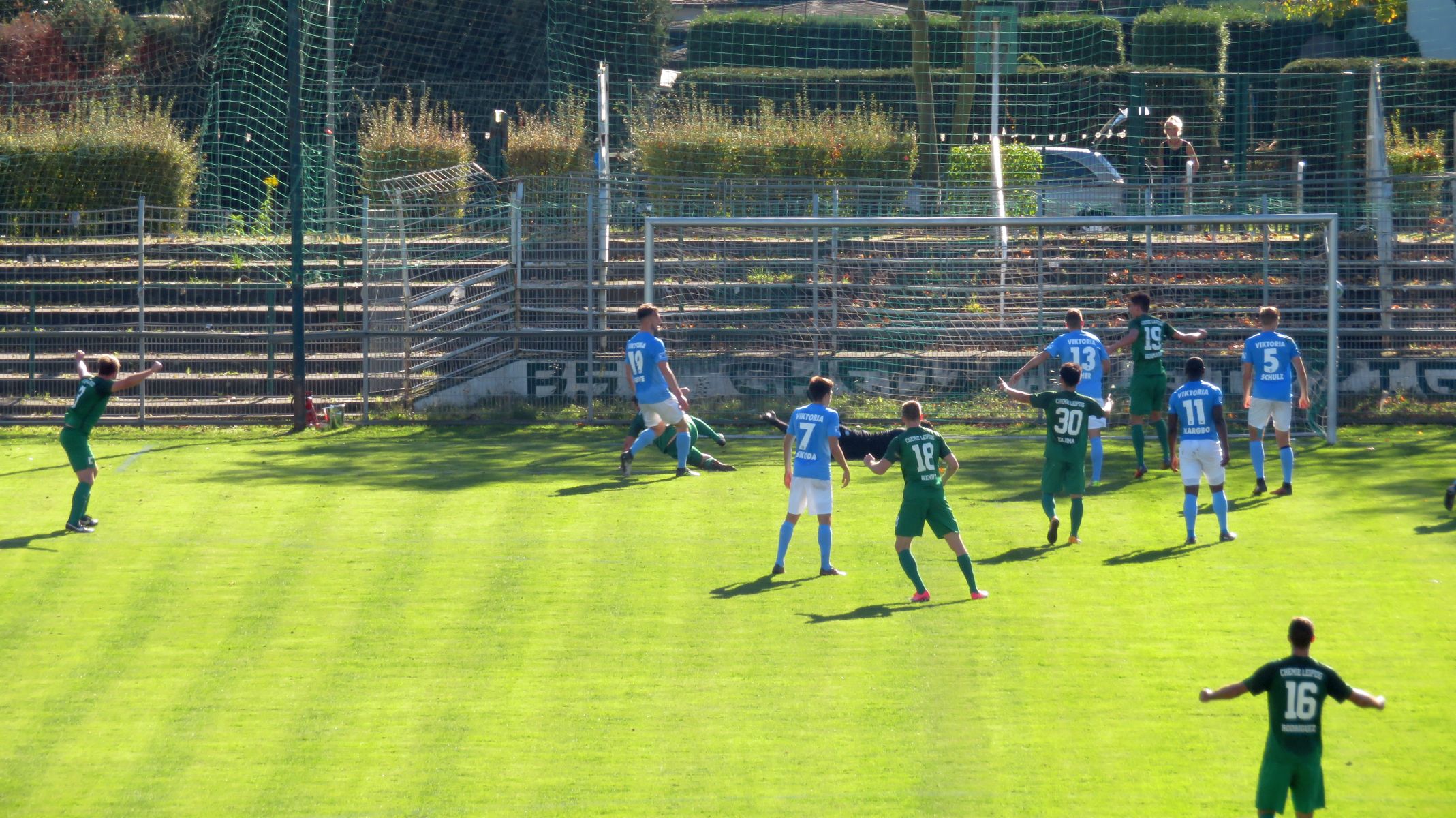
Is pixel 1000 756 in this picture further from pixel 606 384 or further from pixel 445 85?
pixel 445 85

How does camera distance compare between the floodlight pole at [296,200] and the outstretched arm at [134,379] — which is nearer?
the outstretched arm at [134,379]

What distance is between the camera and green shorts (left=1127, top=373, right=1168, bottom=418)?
48.0 ft

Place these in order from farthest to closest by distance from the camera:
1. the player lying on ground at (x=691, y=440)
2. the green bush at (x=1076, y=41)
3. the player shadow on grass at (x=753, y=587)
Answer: the green bush at (x=1076, y=41) → the player lying on ground at (x=691, y=440) → the player shadow on grass at (x=753, y=587)

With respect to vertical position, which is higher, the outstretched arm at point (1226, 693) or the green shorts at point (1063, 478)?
the green shorts at point (1063, 478)

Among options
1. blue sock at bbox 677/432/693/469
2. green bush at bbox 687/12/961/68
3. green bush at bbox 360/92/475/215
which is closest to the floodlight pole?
green bush at bbox 360/92/475/215

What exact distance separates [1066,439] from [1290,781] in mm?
5441

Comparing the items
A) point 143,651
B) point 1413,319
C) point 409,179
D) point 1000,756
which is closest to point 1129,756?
point 1000,756

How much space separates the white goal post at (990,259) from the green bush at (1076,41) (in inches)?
402

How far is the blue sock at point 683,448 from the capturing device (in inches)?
583

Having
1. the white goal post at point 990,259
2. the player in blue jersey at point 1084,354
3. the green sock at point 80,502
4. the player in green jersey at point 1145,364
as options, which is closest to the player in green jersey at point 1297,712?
the player in blue jersey at point 1084,354

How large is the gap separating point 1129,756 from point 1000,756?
69 centimetres

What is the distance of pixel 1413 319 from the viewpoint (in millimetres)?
19375

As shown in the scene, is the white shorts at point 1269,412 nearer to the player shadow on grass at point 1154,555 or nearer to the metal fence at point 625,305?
the player shadow on grass at point 1154,555

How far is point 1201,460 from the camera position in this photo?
471 inches
